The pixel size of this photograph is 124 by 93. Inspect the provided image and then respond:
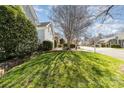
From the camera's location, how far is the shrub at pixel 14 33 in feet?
19.2

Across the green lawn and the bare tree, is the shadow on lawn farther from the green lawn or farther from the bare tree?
the bare tree

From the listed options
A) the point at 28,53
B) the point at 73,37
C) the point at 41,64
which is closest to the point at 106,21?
the point at 73,37

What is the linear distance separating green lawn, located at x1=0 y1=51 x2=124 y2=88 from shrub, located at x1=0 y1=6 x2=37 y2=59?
571 mm

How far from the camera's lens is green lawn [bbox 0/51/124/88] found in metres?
5.03

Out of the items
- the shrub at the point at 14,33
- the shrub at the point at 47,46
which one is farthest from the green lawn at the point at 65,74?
the shrub at the point at 47,46

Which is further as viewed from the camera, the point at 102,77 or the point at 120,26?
the point at 120,26

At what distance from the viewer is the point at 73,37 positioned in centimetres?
793

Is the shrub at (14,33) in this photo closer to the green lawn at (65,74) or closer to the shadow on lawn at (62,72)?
the green lawn at (65,74)

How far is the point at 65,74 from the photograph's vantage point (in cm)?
555

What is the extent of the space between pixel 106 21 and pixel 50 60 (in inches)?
79.8

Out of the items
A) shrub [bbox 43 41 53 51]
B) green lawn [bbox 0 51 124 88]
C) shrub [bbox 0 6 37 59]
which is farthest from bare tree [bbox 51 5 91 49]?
shrub [bbox 43 41 53 51]

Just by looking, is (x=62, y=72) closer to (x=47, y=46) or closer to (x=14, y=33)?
(x=14, y=33)
